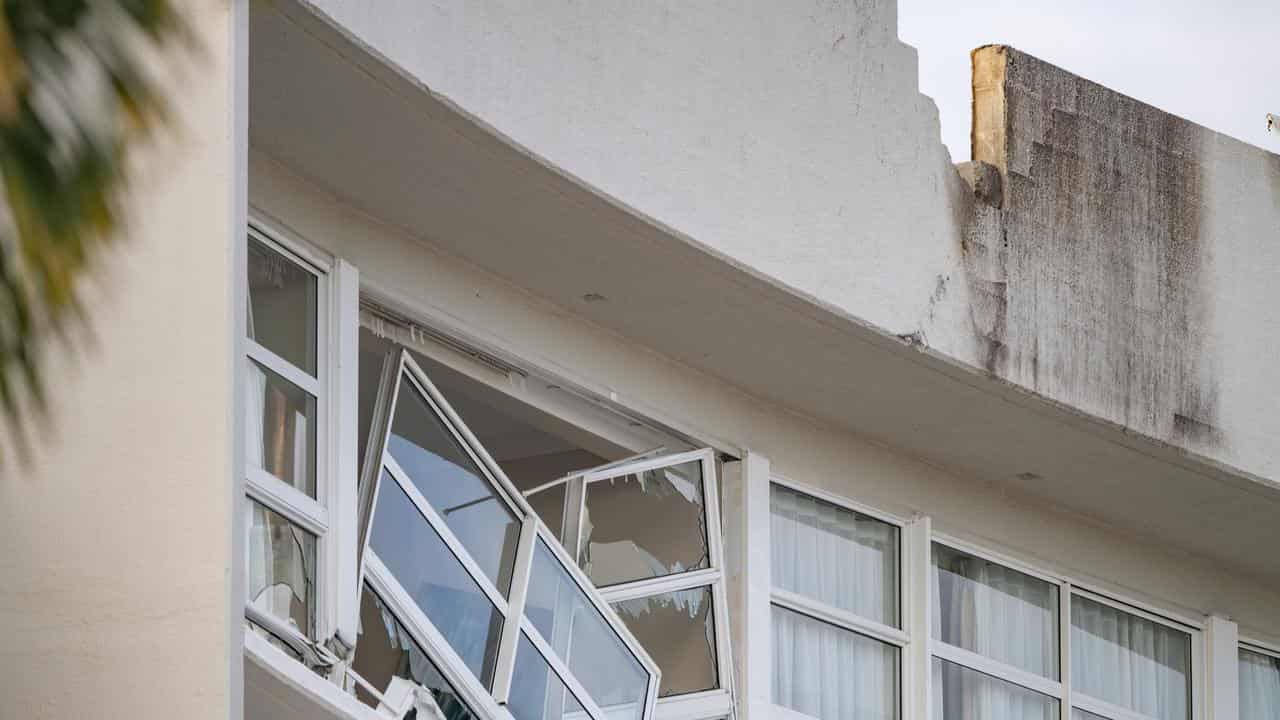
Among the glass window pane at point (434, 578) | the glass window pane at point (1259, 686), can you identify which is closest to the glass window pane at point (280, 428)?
the glass window pane at point (434, 578)

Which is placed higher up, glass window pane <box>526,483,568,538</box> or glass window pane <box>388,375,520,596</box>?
glass window pane <box>526,483,568,538</box>

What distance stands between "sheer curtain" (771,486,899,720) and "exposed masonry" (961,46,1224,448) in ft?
5.34

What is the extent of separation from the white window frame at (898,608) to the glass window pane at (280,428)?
11.0ft

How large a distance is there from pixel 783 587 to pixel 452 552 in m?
2.54

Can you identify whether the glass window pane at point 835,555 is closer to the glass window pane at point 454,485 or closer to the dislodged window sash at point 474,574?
the dislodged window sash at point 474,574

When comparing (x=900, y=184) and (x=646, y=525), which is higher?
(x=900, y=184)

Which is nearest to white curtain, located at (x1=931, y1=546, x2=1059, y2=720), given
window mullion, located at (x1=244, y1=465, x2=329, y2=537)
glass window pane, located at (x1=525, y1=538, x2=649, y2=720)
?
glass window pane, located at (x1=525, y1=538, x2=649, y2=720)

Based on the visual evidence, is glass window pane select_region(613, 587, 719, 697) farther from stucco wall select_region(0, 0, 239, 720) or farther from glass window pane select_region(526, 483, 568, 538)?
stucco wall select_region(0, 0, 239, 720)

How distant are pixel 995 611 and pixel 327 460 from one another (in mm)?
5410

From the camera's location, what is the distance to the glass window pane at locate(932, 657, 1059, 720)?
1100 cm

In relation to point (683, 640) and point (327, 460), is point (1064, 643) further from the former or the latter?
point (327, 460)

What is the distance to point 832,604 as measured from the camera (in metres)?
10.5

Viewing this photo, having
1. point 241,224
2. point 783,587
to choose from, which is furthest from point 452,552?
point 241,224

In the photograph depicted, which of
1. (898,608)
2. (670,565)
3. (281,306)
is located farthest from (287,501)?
(898,608)
